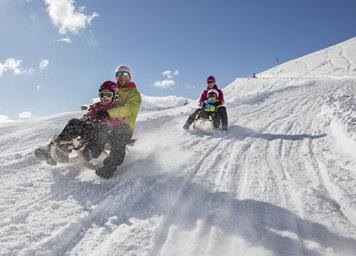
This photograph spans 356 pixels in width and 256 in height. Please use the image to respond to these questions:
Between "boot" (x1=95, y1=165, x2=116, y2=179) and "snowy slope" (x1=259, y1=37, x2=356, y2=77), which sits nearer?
"boot" (x1=95, y1=165, x2=116, y2=179)

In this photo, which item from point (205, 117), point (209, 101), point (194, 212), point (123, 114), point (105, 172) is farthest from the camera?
point (209, 101)

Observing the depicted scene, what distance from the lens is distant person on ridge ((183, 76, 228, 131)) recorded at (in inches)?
368

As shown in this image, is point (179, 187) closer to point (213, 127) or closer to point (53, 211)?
point (53, 211)

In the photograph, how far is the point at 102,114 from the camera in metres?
5.80

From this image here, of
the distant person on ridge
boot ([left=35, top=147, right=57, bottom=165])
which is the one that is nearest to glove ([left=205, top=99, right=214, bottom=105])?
the distant person on ridge

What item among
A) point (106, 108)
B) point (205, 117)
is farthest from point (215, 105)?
point (106, 108)

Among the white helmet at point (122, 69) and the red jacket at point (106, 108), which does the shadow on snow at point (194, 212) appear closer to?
the red jacket at point (106, 108)

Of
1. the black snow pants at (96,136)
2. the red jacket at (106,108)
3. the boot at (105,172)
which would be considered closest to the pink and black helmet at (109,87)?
the red jacket at (106,108)

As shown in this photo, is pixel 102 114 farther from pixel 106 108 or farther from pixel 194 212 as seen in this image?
pixel 194 212

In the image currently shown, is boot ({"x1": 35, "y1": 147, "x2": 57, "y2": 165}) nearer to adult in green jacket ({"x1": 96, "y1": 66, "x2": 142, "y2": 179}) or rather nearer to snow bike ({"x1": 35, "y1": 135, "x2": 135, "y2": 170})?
snow bike ({"x1": 35, "y1": 135, "x2": 135, "y2": 170})

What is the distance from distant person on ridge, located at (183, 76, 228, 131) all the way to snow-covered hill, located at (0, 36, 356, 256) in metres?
1.82

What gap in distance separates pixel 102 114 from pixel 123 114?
0.31 meters

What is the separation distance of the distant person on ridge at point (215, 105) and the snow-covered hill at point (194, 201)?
5.98 ft

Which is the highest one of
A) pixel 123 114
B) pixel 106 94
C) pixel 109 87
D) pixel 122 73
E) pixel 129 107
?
pixel 122 73
